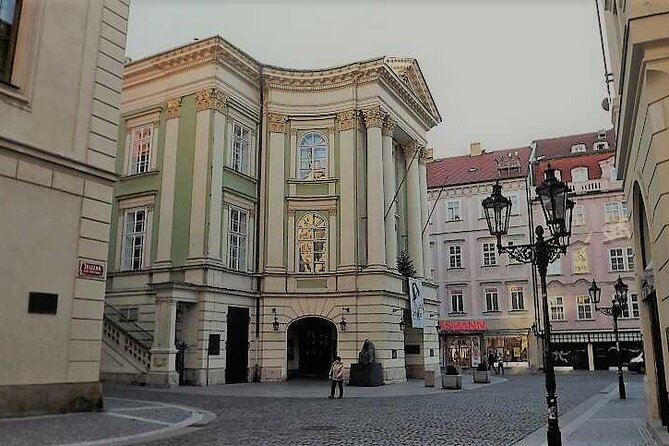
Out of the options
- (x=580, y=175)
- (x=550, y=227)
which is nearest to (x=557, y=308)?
(x=580, y=175)

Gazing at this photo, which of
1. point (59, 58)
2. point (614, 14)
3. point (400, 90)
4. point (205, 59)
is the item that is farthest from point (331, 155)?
point (614, 14)

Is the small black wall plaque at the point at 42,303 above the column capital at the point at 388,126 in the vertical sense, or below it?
below

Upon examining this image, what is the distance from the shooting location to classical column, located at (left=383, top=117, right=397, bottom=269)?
3206 cm

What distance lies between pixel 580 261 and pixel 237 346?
3143 cm

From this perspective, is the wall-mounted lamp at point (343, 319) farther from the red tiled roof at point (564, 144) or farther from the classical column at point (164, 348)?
the red tiled roof at point (564, 144)

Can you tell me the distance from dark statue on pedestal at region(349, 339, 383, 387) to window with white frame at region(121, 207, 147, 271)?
11.5 metres

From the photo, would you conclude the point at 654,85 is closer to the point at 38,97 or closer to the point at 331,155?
the point at 38,97

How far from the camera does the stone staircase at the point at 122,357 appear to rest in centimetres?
2464

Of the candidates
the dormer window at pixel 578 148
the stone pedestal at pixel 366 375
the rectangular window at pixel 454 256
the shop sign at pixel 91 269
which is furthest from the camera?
the dormer window at pixel 578 148

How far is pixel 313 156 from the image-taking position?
32.8 metres

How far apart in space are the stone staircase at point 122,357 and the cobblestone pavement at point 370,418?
7.66 feet

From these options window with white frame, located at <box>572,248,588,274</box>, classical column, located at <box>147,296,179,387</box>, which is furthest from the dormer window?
classical column, located at <box>147,296,179,387</box>

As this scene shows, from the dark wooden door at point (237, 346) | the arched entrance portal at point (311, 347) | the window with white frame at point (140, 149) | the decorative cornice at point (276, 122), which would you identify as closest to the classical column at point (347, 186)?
the decorative cornice at point (276, 122)

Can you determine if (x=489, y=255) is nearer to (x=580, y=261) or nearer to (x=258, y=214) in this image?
(x=580, y=261)
